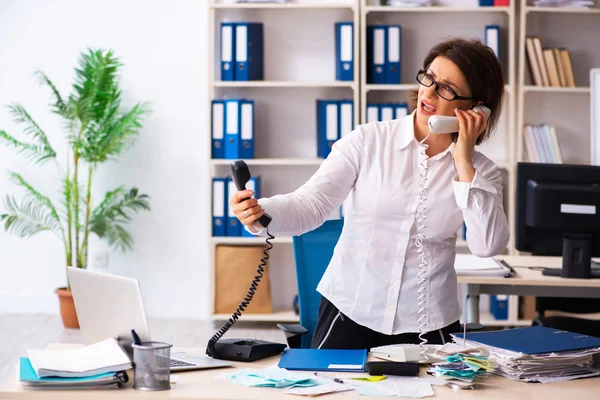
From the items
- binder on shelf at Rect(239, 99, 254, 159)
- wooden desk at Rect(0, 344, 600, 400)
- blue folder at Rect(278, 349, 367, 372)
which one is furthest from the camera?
binder on shelf at Rect(239, 99, 254, 159)

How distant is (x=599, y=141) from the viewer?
413cm

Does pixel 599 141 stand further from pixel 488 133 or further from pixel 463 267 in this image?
pixel 488 133

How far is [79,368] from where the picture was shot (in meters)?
1.83

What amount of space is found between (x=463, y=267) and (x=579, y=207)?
0.50 m

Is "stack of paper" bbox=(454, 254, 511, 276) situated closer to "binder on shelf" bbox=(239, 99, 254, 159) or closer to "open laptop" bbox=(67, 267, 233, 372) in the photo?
"open laptop" bbox=(67, 267, 233, 372)

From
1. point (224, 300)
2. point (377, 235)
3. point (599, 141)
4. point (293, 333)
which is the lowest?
point (224, 300)

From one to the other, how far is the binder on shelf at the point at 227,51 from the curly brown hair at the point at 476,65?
279 cm

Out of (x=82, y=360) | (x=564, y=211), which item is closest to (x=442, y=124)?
(x=82, y=360)

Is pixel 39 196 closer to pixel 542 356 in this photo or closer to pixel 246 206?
pixel 246 206

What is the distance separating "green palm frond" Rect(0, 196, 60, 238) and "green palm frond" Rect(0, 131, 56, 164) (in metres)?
0.26

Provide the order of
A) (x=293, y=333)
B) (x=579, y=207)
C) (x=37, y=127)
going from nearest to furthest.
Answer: (x=293, y=333) → (x=579, y=207) → (x=37, y=127)

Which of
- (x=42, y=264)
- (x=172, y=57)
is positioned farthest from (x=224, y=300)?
(x=172, y=57)

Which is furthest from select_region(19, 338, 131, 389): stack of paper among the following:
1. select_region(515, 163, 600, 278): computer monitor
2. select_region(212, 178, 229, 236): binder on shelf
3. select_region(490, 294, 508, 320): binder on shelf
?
select_region(490, 294, 508, 320): binder on shelf

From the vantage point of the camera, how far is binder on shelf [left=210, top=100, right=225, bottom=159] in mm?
4945
